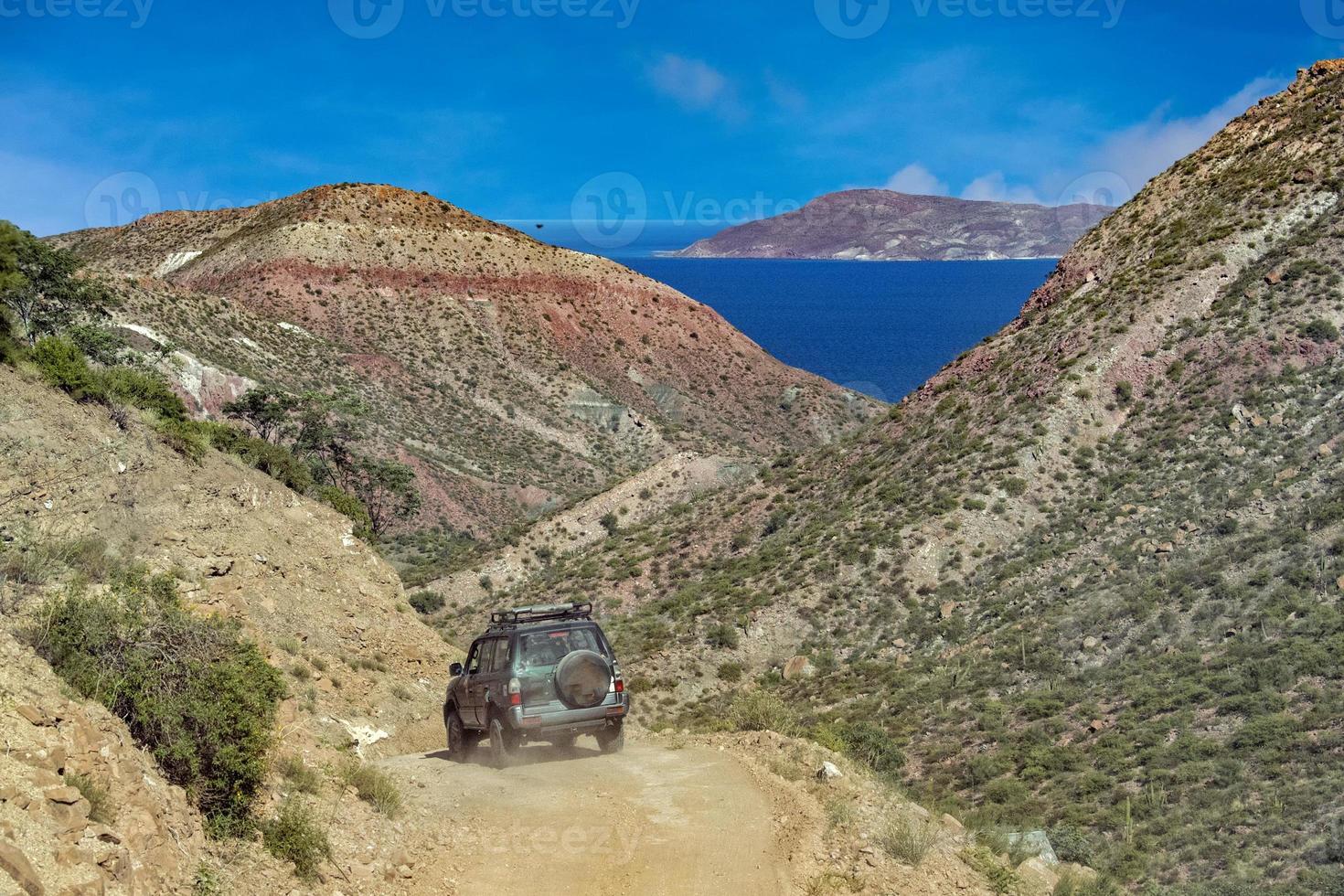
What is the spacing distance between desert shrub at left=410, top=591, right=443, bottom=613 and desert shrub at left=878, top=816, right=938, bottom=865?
3239 cm

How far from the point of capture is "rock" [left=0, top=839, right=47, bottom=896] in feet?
19.3

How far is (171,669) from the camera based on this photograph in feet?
28.5

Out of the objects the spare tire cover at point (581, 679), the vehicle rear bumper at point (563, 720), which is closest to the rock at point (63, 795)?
the vehicle rear bumper at point (563, 720)

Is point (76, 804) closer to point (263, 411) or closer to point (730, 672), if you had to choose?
point (730, 672)

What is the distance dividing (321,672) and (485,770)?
4842mm

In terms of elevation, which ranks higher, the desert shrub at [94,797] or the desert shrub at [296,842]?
the desert shrub at [94,797]

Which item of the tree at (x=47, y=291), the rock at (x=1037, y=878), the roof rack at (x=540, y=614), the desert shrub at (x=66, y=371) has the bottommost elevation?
the rock at (x=1037, y=878)

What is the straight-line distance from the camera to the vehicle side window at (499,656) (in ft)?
44.5

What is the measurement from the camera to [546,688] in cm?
1317

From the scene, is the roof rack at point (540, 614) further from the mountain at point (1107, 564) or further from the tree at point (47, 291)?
the tree at point (47, 291)

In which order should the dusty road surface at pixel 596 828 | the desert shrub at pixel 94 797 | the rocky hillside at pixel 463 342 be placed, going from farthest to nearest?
the rocky hillside at pixel 463 342, the dusty road surface at pixel 596 828, the desert shrub at pixel 94 797

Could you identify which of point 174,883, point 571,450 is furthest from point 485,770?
point 571,450

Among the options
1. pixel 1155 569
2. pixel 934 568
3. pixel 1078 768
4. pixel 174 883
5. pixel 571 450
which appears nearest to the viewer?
pixel 174 883

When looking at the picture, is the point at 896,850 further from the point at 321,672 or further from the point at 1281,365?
the point at 1281,365
